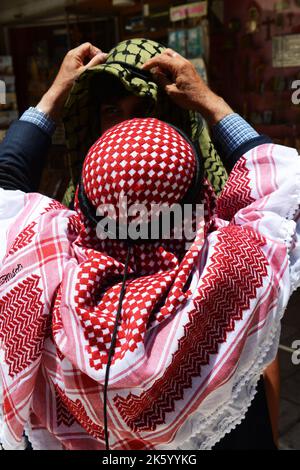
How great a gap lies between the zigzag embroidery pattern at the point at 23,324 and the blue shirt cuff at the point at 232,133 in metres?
0.57

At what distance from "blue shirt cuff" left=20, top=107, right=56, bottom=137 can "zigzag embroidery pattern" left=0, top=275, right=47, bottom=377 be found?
22.6 inches

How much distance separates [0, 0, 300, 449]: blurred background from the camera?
8.43ft

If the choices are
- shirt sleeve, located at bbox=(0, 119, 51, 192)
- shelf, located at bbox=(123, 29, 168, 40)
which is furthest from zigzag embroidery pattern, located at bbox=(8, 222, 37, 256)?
shelf, located at bbox=(123, 29, 168, 40)

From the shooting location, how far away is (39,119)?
1.29m

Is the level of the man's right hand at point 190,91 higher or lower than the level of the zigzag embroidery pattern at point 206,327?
higher

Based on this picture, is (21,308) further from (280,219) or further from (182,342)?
(280,219)

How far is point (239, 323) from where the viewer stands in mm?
836

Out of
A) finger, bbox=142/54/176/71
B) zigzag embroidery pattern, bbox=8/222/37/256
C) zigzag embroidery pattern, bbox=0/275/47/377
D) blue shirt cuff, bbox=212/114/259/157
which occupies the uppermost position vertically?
finger, bbox=142/54/176/71

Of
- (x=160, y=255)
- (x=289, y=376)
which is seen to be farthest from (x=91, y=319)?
(x=289, y=376)

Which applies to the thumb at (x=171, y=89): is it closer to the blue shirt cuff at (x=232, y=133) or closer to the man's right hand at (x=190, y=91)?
the man's right hand at (x=190, y=91)

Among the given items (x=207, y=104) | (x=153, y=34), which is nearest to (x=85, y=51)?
(x=207, y=104)

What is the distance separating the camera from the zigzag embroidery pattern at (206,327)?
806mm

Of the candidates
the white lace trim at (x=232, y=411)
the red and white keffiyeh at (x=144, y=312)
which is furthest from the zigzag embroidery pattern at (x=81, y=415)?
the white lace trim at (x=232, y=411)

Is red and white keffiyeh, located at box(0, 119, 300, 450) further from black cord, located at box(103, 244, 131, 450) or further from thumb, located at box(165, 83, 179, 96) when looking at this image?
thumb, located at box(165, 83, 179, 96)
